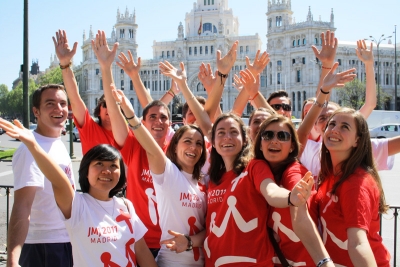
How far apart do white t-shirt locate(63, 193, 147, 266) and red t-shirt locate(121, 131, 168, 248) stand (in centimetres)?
40

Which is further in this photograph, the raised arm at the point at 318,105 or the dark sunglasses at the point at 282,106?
the dark sunglasses at the point at 282,106

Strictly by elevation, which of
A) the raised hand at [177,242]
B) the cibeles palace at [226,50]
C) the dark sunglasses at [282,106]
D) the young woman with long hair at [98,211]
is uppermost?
the cibeles palace at [226,50]

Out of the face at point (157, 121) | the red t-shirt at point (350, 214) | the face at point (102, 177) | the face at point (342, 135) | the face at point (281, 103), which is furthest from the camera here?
the face at point (281, 103)

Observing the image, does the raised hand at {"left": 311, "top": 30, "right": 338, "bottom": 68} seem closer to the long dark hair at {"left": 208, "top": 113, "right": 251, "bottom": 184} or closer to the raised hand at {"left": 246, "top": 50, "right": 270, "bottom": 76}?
the raised hand at {"left": 246, "top": 50, "right": 270, "bottom": 76}

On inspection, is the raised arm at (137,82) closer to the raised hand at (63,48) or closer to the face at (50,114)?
the raised hand at (63,48)

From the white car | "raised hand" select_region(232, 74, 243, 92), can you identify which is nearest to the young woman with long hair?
"raised hand" select_region(232, 74, 243, 92)

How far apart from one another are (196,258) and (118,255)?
63 centimetres

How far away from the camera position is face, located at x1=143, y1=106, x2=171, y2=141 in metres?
3.81

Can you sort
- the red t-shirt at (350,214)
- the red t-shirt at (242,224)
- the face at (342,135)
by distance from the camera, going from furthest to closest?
1. the face at (342,135)
2. the red t-shirt at (242,224)
3. the red t-shirt at (350,214)

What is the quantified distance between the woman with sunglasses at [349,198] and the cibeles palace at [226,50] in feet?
191

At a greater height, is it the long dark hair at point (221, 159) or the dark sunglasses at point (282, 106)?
the dark sunglasses at point (282, 106)

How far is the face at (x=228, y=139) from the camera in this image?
10.7 feet

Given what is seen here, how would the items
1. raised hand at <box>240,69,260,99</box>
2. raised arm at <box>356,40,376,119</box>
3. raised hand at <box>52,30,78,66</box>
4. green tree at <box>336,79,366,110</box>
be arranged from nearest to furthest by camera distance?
1. raised hand at <box>52,30,78,66</box>
2. raised arm at <box>356,40,376,119</box>
3. raised hand at <box>240,69,260,99</box>
4. green tree at <box>336,79,366,110</box>

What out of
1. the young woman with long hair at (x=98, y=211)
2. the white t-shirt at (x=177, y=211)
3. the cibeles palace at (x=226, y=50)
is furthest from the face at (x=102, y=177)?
the cibeles palace at (x=226, y=50)
